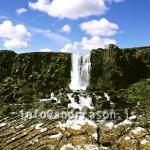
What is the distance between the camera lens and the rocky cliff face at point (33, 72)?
103750 millimetres

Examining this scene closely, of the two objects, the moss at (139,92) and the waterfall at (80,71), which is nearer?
the moss at (139,92)

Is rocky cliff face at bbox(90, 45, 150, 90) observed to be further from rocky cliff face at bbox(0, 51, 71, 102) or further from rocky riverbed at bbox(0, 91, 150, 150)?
rocky riverbed at bbox(0, 91, 150, 150)

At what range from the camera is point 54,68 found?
367 ft

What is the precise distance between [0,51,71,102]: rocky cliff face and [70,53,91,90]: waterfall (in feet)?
4.73

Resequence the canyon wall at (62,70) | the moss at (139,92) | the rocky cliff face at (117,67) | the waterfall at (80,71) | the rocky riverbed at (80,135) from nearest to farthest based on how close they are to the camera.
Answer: the rocky riverbed at (80,135) < the moss at (139,92) < the canyon wall at (62,70) < the rocky cliff face at (117,67) < the waterfall at (80,71)

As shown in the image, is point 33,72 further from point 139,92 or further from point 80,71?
point 139,92

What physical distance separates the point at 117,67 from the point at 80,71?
1003cm

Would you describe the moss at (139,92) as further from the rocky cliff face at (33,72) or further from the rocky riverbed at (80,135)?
the rocky riverbed at (80,135)

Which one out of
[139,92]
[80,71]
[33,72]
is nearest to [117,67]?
[80,71]

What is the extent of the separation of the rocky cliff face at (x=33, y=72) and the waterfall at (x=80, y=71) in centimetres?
144

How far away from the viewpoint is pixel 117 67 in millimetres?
108875

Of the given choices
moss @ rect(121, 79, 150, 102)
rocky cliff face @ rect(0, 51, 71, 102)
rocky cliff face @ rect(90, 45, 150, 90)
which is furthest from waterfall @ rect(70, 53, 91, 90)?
moss @ rect(121, 79, 150, 102)

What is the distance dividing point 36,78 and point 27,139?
6352 centimetres

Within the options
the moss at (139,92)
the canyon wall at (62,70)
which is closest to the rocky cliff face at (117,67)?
the canyon wall at (62,70)
